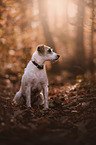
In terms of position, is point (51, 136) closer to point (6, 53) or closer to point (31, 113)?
point (31, 113)

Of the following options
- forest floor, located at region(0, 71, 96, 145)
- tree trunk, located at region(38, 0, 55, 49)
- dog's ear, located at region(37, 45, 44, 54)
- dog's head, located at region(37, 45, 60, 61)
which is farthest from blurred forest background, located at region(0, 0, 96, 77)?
forest floor, located at region(0, 71, 96, 145)

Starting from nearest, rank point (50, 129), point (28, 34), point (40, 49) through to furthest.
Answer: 1. point (50, 129)
2. point (40, 49)
3. point (28, 34)

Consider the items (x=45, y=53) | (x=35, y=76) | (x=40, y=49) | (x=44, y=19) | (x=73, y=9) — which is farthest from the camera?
(x=73, y=9)

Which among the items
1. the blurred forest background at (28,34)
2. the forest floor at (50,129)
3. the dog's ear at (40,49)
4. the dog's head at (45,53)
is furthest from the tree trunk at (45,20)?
the forest floor at (50,129)

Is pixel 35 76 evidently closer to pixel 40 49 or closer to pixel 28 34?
pixel 40 49

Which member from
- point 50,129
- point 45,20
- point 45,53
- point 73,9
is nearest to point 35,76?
point 45,53

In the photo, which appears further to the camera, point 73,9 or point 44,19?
point 73,9

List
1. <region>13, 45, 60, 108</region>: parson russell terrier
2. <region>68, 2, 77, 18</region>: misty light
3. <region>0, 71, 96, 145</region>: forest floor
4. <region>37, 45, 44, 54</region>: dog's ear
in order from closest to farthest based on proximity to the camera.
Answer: <region>0, 71, 96, 145</region>: forest floor
<region>13, 45, 60, 108</region>: parson russell terrier
<region>37, 45, 44, 54</region>: dog's ear
<region>68, 2, 77, 18</region>: misty light

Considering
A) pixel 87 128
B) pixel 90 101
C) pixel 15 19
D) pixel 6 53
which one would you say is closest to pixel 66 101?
pixel 90 101

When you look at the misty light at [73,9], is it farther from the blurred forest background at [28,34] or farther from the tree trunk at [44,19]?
the tree trunk at [44,19]

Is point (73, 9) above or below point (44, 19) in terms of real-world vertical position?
above

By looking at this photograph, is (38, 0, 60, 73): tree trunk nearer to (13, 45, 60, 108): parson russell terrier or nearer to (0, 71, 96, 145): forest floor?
(13, 45, 60, 108): parson russell terrier

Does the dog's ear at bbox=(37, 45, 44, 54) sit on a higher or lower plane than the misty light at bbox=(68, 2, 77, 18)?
lower

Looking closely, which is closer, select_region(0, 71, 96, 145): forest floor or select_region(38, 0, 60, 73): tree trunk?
select_region(0, 71, 96, 145): forest floor
